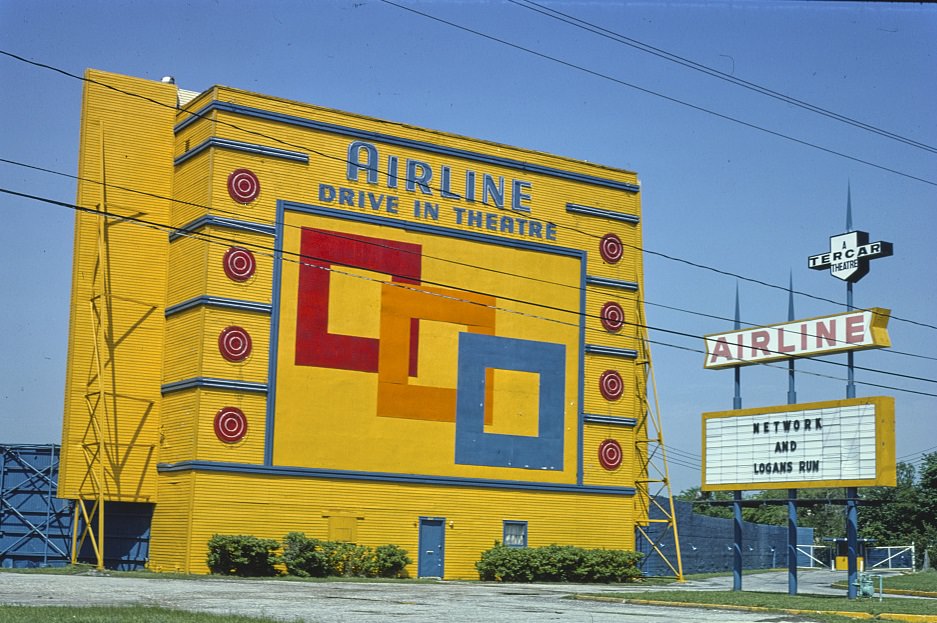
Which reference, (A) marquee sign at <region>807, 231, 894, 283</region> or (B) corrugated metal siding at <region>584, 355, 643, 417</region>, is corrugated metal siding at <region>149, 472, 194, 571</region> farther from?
(A) marquee sign at <region>807, 231, 894, 283</region>

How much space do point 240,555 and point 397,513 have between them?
6989 mm

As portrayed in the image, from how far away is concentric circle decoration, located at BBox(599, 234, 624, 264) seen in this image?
51781mm

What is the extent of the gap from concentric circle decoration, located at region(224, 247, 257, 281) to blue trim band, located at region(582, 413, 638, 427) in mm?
15498

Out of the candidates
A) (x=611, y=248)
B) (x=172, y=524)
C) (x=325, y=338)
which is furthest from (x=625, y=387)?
(x=172, y=524)

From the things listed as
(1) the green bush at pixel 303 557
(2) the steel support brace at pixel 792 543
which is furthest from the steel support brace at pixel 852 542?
(1) the green bush at pixel 303 557

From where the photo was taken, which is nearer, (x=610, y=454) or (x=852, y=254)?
(x=852, y=254)

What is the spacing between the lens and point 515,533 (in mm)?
48031

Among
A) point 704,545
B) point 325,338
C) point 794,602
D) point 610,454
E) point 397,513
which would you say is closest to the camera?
point 794,602

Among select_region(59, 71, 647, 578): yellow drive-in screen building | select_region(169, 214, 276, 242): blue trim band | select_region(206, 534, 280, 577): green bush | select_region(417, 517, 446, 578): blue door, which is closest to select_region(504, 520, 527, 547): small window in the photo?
select_region(59, 71, 647, 578): yellow drive-in screen building

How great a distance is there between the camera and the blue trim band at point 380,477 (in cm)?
4178

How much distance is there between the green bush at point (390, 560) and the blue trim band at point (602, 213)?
1630 centimetres

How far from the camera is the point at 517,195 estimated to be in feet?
163

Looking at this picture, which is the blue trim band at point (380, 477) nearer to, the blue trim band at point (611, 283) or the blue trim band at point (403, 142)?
the blue trim band at point (611, 283)

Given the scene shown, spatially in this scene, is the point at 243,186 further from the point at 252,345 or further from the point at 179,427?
the point at 179,427
